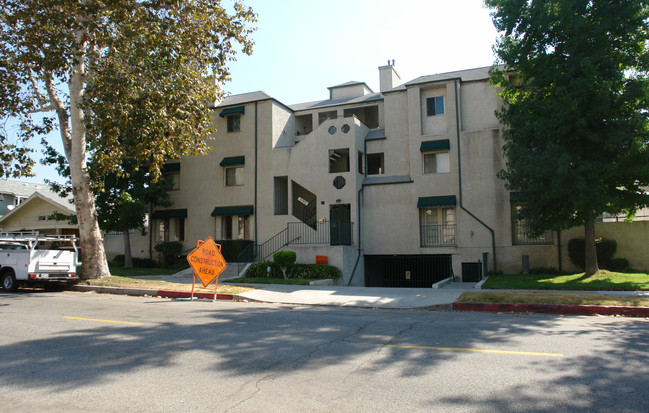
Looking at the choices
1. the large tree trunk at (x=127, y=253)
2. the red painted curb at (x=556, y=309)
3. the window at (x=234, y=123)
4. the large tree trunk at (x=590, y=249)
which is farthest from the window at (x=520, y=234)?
the large tree trunk at (x=127, y=253)

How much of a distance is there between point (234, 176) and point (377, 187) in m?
8.86

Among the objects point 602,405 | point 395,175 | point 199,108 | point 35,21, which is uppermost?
point 35,21

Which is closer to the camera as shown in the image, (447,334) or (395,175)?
(447,334)

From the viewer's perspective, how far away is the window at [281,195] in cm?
2661

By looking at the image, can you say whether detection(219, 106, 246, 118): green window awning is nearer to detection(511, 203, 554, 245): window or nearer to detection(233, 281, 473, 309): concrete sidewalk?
detection(233, 281, 473, 309): concrete sidewalk

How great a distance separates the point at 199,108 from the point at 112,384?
14.1m

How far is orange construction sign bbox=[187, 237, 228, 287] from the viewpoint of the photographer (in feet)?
44.9

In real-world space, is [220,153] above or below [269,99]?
below

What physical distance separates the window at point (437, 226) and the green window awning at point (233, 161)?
10.4 meters

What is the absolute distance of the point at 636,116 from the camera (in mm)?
15109

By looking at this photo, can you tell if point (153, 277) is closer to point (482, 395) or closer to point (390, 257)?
point (390, 257)

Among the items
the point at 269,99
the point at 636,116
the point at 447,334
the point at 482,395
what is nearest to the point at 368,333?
the point at 447,334

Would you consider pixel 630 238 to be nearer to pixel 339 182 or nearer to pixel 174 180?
pixel 339 182

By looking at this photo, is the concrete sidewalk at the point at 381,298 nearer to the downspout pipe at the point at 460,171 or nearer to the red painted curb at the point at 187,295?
the red painted curb at the point at 187,295
